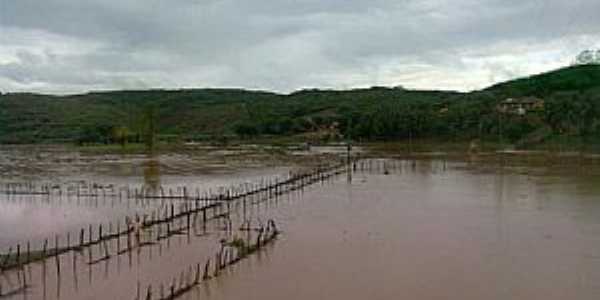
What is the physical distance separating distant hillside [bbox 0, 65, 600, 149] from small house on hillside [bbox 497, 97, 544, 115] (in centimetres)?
142

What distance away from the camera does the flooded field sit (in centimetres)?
1764

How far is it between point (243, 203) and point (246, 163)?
2636 cm

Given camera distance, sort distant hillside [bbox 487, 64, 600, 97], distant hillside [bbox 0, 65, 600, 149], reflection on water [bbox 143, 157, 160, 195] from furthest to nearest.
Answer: distant hillside [bbox 487, 64, 600, 97]
distant hillside [bbox 0, 65, 600, 149]
reflection on water [bbox 143, 157, 160, 195]

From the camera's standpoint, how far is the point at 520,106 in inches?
3984

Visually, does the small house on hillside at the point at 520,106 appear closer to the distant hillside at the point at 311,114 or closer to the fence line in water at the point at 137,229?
the distant hillside at the point at 311,114

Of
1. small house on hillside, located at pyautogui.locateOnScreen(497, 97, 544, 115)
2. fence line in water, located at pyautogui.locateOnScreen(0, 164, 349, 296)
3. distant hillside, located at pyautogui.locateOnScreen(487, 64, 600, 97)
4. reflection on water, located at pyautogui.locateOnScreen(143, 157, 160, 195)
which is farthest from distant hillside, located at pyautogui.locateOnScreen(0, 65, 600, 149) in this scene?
fence line in water, located at pyautogui.locateOnScreen(0, 164, 349, 296)

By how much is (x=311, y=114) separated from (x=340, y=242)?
100 meters

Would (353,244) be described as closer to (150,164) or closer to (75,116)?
(150,164)

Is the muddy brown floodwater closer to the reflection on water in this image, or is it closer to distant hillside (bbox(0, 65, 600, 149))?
the reflection on water

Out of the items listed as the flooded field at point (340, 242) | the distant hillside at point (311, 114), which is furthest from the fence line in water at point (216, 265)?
the distant hillside at point (311, 114)

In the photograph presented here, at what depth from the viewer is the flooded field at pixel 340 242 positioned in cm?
1764

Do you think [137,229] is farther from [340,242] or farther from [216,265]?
[340,242]

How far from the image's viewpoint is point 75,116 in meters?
131

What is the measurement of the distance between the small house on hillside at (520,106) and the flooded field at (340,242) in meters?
54.1
